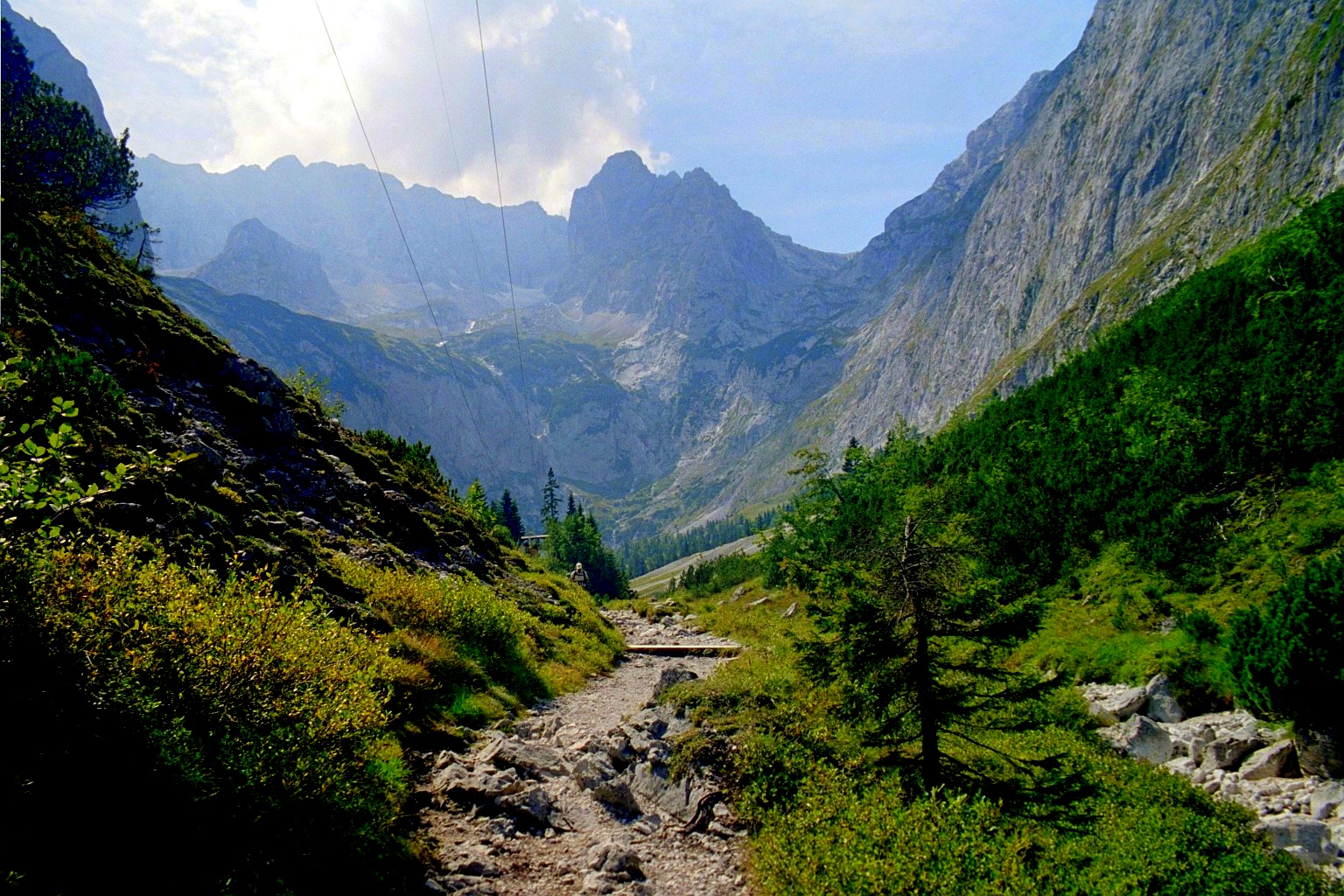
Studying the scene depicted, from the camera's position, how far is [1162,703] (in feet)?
47.0

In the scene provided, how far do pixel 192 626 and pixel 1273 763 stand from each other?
55.0 feet

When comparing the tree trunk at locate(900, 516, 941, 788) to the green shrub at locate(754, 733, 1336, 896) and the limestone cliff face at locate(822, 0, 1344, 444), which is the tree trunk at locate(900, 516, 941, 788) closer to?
the green shrub at locate(754, 733, 1336, 896)

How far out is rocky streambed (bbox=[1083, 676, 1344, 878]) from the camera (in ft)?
30.0

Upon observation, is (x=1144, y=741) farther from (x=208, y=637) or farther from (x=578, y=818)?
(x=208, y=637)

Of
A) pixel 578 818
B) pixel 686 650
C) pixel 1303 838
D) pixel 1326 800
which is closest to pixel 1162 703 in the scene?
pixel 1326 800

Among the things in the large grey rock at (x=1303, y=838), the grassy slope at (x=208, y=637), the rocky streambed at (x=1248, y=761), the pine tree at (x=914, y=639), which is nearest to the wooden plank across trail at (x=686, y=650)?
the grassy slope at (x=208, y=637)

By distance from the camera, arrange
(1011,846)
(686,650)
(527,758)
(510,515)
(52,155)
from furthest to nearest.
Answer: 1. (510,515)
2. (52,155)
3. (686,650)
4. (527,758)
5. (1011,846)

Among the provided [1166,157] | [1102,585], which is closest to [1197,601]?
[1102,585]

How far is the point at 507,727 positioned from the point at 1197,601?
61.1ft

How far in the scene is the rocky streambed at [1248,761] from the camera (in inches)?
360

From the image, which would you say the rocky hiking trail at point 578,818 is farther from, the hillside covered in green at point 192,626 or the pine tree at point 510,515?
the pine tree at point 510,515

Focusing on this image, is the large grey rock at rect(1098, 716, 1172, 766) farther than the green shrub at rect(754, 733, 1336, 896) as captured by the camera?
Yes

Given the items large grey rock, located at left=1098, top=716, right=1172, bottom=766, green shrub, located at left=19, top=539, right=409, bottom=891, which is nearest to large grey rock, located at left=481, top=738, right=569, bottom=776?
green shrub, located at left=19, top=539, right=409, bottom=891

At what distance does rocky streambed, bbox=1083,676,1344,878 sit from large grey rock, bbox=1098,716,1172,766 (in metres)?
0.02
